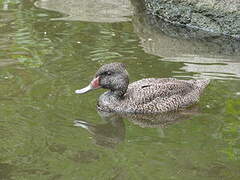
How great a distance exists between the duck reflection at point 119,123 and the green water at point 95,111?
Result: 29 millimetres

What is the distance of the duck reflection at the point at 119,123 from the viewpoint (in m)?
8.57

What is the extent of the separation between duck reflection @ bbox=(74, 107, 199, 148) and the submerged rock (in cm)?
350

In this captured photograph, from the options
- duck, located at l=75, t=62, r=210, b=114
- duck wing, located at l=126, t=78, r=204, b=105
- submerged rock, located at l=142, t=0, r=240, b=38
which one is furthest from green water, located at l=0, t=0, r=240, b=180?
submerged rock, located at l=142, t=0, r=240, b=38

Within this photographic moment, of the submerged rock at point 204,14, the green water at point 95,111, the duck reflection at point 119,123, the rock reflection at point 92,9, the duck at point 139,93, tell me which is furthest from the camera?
the rock reflection at point 92,9

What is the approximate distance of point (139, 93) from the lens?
962 cm

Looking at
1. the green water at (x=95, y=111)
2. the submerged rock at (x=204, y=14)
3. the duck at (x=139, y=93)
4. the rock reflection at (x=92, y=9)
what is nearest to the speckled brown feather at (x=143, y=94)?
the duck at (x=139, y=93)

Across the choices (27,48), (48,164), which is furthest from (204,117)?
(27,48)

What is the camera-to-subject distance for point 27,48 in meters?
11.6

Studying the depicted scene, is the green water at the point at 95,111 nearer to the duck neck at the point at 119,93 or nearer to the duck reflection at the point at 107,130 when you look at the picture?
the duck reflection at the point at 107,130

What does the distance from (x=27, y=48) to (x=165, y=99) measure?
3123 millimetres

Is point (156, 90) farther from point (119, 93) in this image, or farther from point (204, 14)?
point (204, 14)

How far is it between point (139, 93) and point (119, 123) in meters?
0.62

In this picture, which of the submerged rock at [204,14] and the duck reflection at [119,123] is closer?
the duck reflection at [119,123]

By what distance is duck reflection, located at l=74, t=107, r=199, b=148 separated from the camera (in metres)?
8.57
